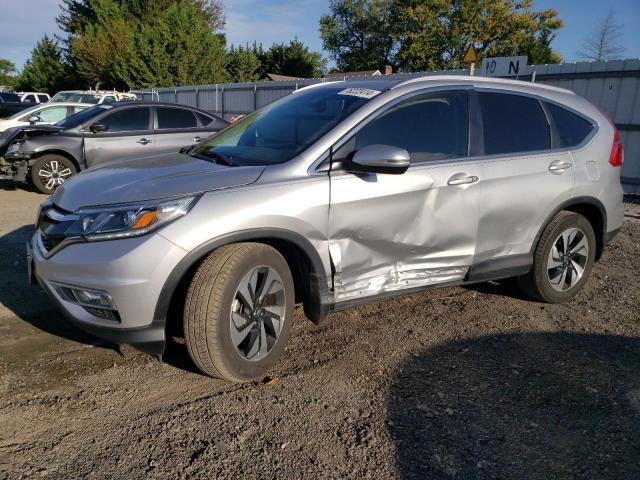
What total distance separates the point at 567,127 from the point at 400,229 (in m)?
1.94

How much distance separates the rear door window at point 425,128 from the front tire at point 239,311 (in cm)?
95

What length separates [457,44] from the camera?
132ft

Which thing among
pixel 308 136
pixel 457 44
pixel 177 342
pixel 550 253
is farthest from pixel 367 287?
pixel 457 44

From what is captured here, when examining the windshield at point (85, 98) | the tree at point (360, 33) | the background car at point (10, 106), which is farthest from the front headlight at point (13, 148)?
the tree at point (360, 33)

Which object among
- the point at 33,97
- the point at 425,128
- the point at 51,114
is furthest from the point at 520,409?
the point at 33,97

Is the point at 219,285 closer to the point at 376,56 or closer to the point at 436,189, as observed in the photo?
the point at 436,189

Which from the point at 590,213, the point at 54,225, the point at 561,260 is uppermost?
the point at 54,225

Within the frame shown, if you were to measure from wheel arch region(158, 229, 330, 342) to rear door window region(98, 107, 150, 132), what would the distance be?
6.55m

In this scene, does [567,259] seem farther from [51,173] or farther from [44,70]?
[44,70]

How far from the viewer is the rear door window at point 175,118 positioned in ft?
30.5

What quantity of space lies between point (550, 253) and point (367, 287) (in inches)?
70.8

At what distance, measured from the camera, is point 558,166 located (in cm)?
423

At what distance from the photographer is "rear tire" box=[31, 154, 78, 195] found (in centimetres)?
887

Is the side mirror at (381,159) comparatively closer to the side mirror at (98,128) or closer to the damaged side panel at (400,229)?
the damaged side panel at (400,229)
